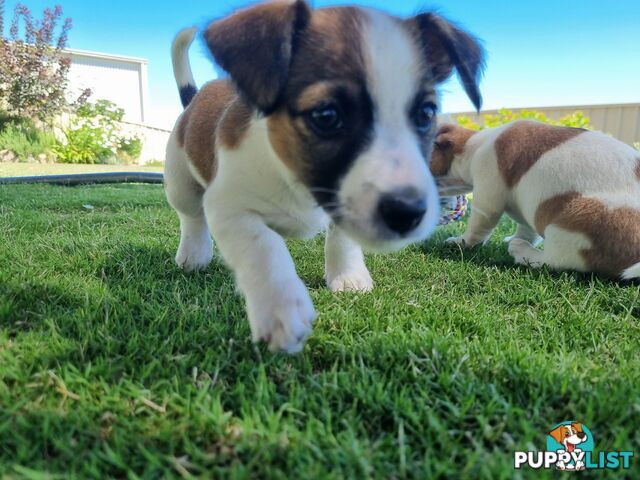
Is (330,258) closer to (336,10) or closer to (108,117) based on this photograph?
(336,10)

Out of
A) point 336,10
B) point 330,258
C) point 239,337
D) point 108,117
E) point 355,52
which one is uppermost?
point 336,10

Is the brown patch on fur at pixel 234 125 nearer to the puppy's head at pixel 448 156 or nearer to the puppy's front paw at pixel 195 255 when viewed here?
the puppy's front paw at pixel 195 255

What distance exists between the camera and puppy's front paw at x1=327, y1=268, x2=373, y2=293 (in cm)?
274

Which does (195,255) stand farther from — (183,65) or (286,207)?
(183,65)

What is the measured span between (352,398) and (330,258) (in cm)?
144

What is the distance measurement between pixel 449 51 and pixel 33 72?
725 inches

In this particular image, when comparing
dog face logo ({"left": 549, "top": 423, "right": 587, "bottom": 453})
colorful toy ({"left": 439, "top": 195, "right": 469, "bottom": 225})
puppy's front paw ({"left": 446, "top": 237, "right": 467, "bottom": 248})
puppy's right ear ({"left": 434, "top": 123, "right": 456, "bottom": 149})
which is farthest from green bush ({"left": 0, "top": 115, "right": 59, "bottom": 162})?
dog face logo ({"left": 549, "top": 423, "right": 587, "bottom": 453})

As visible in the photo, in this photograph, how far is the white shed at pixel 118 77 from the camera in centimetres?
2342

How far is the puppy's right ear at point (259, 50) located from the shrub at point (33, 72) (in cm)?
1779

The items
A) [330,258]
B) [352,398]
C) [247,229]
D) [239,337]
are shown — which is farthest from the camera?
[330,258]

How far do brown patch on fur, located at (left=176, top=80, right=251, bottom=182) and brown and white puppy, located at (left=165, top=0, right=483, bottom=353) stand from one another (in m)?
Answer: 0.02

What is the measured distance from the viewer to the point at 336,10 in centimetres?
226

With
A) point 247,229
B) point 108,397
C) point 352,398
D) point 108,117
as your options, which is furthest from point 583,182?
point 108,117

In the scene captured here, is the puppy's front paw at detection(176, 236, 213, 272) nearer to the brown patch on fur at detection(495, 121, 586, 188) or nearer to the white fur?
the white fur
